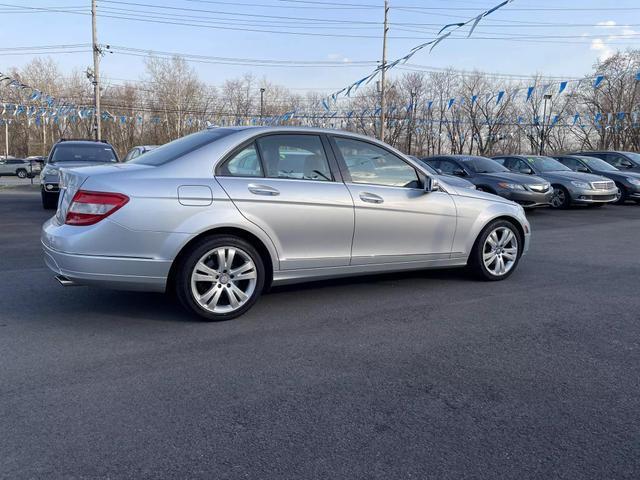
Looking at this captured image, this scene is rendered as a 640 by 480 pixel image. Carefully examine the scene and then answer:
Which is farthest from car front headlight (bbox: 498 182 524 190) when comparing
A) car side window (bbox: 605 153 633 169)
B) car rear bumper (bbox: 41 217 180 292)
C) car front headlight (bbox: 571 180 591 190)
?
car rear bumper (bbox: 41 217 180 292)

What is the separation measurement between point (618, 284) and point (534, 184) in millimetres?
7045

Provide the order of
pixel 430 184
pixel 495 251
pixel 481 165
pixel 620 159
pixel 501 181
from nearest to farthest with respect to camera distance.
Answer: pixel 430 184, pixel 495 251, pixel 501 181, pixel 481 165, pixel 620 159

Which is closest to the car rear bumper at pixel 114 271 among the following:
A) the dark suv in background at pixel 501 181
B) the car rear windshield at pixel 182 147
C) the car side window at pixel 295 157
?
the car rear windshield at pixel 182 147

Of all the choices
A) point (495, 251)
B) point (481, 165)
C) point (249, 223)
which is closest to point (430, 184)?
point (495, 251)

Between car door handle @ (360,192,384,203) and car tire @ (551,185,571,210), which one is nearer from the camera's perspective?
car door handle @ (360,192,384,203)

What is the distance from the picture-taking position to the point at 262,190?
4566 mm

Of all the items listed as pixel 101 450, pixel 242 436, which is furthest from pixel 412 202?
pixel 101 450

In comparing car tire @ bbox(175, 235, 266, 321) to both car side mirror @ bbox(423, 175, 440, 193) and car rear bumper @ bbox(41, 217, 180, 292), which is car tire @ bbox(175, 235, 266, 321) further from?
car side mirror @ bbox(423, 175, 440, 193)

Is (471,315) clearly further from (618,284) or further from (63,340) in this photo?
(63,340)

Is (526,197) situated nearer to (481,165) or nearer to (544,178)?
(481,165)

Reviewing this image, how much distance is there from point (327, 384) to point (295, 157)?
2.25 metres

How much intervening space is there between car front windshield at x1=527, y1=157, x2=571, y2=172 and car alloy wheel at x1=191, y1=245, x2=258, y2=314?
12927 millimetres

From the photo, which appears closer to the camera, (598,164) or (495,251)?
(495,251)

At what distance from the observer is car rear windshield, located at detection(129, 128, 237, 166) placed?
460 centimetres
